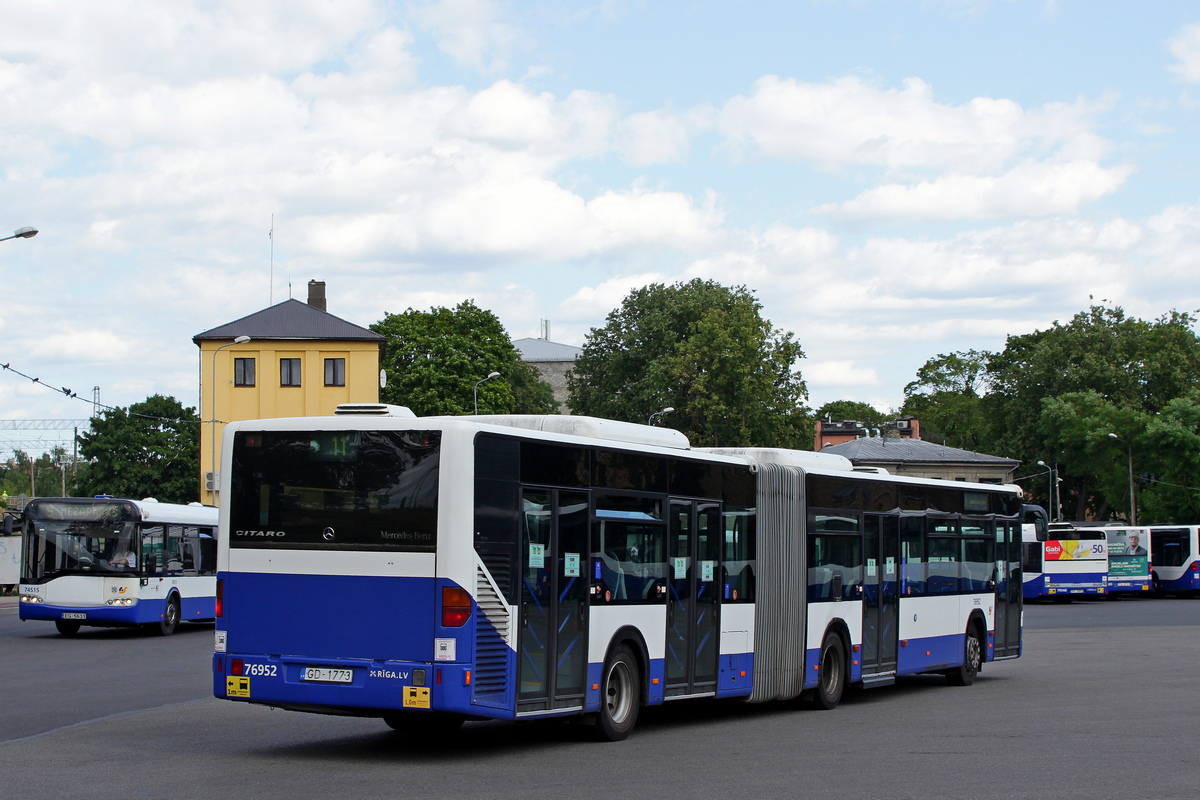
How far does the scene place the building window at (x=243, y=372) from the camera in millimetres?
70125

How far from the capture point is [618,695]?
41.7 feet

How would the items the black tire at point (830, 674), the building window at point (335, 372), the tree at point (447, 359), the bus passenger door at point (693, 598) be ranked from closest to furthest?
the bus passenger door at point (693, 598) < the black tire at point (830, 674) < the building window at point (335, 372) < the tree at point (447, 359)

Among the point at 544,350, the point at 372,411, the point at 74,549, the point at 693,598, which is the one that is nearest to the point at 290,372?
the point at 74,549

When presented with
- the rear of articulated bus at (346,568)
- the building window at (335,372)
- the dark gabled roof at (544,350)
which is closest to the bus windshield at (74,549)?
the rear of articulated bus at (346,568)

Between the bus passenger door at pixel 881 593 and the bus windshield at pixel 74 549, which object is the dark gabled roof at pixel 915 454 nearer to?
the bus windshield at pixel 74 549

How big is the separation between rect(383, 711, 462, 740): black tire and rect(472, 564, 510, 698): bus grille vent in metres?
1.81

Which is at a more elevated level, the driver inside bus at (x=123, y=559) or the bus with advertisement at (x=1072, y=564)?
the driver inside bus at (x=123, y=559)

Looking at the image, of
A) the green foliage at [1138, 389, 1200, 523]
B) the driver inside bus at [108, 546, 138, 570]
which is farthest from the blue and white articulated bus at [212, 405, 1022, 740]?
the green foliage at [1138, 389, 1200, 523]

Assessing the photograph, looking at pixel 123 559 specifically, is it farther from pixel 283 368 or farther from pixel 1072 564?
pixel 283 368

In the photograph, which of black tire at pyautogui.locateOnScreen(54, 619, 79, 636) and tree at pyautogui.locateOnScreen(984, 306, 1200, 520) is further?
tree at pyautogui.locateOnScreen(984, 306, 1200, 520)

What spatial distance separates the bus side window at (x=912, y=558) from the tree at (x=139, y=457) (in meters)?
82.2

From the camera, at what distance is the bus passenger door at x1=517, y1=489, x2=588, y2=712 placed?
1133 centimetres

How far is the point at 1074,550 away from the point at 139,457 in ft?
217

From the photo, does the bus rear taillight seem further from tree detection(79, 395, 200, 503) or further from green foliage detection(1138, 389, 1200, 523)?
tree detection(79, 395, 200, 503)
